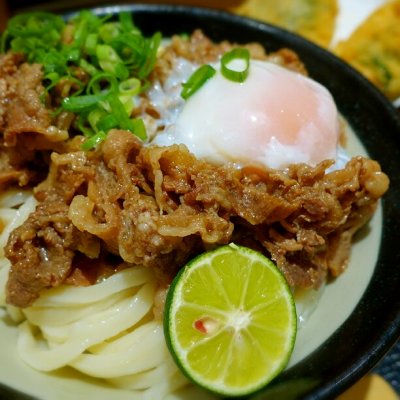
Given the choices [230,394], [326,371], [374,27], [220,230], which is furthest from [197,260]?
[374,27]

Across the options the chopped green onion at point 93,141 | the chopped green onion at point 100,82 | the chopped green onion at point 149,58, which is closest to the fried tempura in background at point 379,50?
the chopped green onion at point 149,58

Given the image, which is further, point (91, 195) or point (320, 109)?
point (320, 109)

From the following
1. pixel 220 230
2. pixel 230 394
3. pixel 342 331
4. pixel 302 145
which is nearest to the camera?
pixel 230 394

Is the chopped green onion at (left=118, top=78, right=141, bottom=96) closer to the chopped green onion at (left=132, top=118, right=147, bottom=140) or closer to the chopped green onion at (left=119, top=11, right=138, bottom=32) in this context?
the chopped green onion at (left=132, top=118, right=147, bottom=140)

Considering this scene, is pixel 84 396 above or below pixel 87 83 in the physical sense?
below

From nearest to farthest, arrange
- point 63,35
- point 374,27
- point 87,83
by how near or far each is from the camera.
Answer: point 87,83 → point 63,35 → point 374,27

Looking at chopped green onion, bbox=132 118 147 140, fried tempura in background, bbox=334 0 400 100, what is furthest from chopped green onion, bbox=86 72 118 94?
fried tempura in background, bbox=334 0 400 100

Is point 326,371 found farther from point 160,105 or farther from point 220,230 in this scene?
point 160,105

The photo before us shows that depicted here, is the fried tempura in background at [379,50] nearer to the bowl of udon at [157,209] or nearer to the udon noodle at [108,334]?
the bowl of udon at [157,209]
